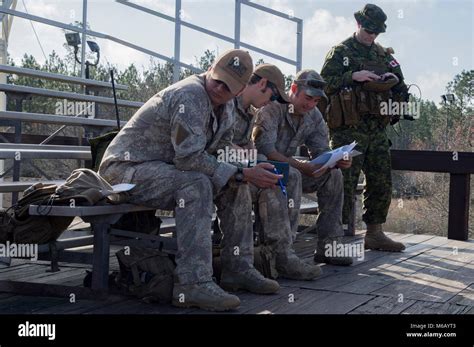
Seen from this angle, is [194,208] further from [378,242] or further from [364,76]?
[378,242]

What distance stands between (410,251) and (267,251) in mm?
1646

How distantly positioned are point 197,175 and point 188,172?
0.16ft

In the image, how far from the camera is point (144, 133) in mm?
3113

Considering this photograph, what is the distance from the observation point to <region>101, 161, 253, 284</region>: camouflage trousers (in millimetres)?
2867

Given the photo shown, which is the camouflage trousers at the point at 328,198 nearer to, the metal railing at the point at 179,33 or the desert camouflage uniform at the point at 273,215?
the desert camouflage uniform at the point at 273,215

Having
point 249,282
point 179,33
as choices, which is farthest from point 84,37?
point 249,282

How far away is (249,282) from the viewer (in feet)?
10.5

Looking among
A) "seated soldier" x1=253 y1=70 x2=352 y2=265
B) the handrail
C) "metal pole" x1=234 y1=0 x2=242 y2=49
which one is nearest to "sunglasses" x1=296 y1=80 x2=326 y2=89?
"seated soldier" x1=253 y1=70 x2=352 y2=265

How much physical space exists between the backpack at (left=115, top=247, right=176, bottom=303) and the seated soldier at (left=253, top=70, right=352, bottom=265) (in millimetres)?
1103

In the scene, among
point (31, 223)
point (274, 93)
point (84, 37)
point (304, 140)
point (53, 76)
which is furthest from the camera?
point (84, 37)

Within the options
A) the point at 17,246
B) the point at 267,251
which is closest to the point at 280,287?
the point at 267,251

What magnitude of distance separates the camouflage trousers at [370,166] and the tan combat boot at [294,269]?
1215mm
